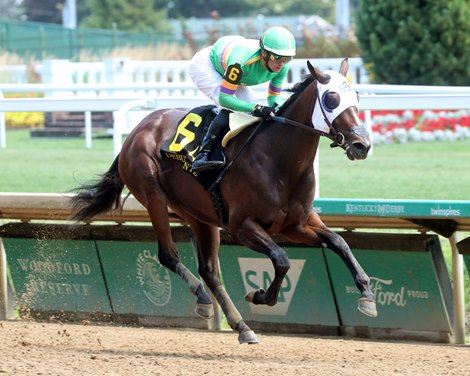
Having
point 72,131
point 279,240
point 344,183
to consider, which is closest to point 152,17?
point 72,131

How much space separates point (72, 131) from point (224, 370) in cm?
1136

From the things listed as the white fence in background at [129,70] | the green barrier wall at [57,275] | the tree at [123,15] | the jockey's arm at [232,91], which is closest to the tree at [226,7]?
the tree at [123,15]

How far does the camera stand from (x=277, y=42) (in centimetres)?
575

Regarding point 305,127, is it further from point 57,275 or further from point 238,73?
point 57,275

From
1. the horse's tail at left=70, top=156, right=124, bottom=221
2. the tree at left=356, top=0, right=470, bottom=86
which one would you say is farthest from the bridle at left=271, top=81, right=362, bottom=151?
the tree at left=356, top=0, right=470, bottom=86

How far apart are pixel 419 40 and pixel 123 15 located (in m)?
31.1

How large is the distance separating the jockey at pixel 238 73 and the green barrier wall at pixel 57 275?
5.87 feet

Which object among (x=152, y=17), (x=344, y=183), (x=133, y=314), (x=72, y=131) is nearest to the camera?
(x=133, y=314)

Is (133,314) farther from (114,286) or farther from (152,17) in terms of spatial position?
(152,17)

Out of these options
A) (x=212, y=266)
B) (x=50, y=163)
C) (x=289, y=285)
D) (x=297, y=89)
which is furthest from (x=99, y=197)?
(x=50, y=163)

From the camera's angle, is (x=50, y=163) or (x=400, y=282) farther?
(x=50, y=163)

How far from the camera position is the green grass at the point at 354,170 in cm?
936

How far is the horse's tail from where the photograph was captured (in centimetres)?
694

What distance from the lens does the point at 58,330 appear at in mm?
6789
